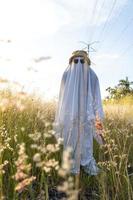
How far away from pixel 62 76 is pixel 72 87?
0.29 meters

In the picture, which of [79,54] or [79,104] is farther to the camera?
[79,54]

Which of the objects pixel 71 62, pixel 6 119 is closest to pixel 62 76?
pixel 71 62

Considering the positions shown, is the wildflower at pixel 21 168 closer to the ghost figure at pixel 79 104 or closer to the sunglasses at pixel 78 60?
the ghost figure at pixel 79 104

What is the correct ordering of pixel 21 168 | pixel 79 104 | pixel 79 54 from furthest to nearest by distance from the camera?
pixel 79 54 < pixel 79 104 < pixel 21 168

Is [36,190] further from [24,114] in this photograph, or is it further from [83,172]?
[24,114]

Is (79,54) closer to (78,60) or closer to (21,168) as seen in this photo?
(78,60)

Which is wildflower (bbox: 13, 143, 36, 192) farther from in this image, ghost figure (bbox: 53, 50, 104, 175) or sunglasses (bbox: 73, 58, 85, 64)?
sunglasses (bbox: 73, 58, 85, 64)

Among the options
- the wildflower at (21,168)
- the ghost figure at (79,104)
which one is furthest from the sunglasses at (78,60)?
the wildflower at (21,168)

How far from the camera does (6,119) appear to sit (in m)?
5.48

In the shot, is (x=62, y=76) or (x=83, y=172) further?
(x=62, y=76)

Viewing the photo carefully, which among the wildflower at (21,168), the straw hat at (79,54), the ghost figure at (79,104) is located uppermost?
the straw hat at (79,54)

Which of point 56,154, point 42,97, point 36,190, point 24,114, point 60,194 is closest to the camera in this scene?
point 36,190

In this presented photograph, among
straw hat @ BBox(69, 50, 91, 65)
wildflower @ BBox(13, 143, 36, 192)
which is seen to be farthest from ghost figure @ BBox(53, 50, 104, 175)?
wildflower @ BBox(13, 143, 36, 192)

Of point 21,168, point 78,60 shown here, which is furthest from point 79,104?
point 21,168
